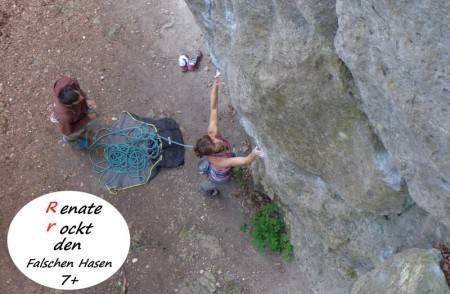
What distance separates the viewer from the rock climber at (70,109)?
637cm

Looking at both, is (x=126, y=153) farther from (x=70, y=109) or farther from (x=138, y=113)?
(x=70, y=109)

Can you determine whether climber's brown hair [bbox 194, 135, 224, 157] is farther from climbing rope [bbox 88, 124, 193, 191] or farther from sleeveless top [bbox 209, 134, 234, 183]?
climbing rope [bbox 88, 124, 193, 191]

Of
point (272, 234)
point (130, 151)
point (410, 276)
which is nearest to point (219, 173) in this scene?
point (272, 234)

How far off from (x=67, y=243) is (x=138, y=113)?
7.82ft

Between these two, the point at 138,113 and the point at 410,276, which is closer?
the point at 410,276

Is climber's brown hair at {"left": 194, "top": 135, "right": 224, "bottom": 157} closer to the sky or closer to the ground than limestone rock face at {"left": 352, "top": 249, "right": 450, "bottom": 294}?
closer to the ground

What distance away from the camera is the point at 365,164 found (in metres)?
3.68

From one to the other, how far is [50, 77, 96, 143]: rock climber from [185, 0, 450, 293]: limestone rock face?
2.13 metres

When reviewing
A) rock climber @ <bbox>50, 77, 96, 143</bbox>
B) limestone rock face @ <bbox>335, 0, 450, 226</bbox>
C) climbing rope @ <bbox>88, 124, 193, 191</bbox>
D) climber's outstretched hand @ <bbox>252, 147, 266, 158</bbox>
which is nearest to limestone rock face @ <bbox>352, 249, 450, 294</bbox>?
limestone rock face @ <bbox>335, 0, 450, 226</bbox>

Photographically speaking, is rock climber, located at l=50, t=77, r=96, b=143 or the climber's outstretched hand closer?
the climber's outstretched hand

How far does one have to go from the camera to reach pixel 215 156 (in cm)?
552

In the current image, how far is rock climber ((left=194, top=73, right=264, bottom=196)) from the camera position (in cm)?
515

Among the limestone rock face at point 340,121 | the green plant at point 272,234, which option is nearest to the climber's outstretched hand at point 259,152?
the limestone rock face at point 340,121

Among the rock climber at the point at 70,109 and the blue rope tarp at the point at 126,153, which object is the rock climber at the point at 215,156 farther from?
the rock climber at the point at 70,109
